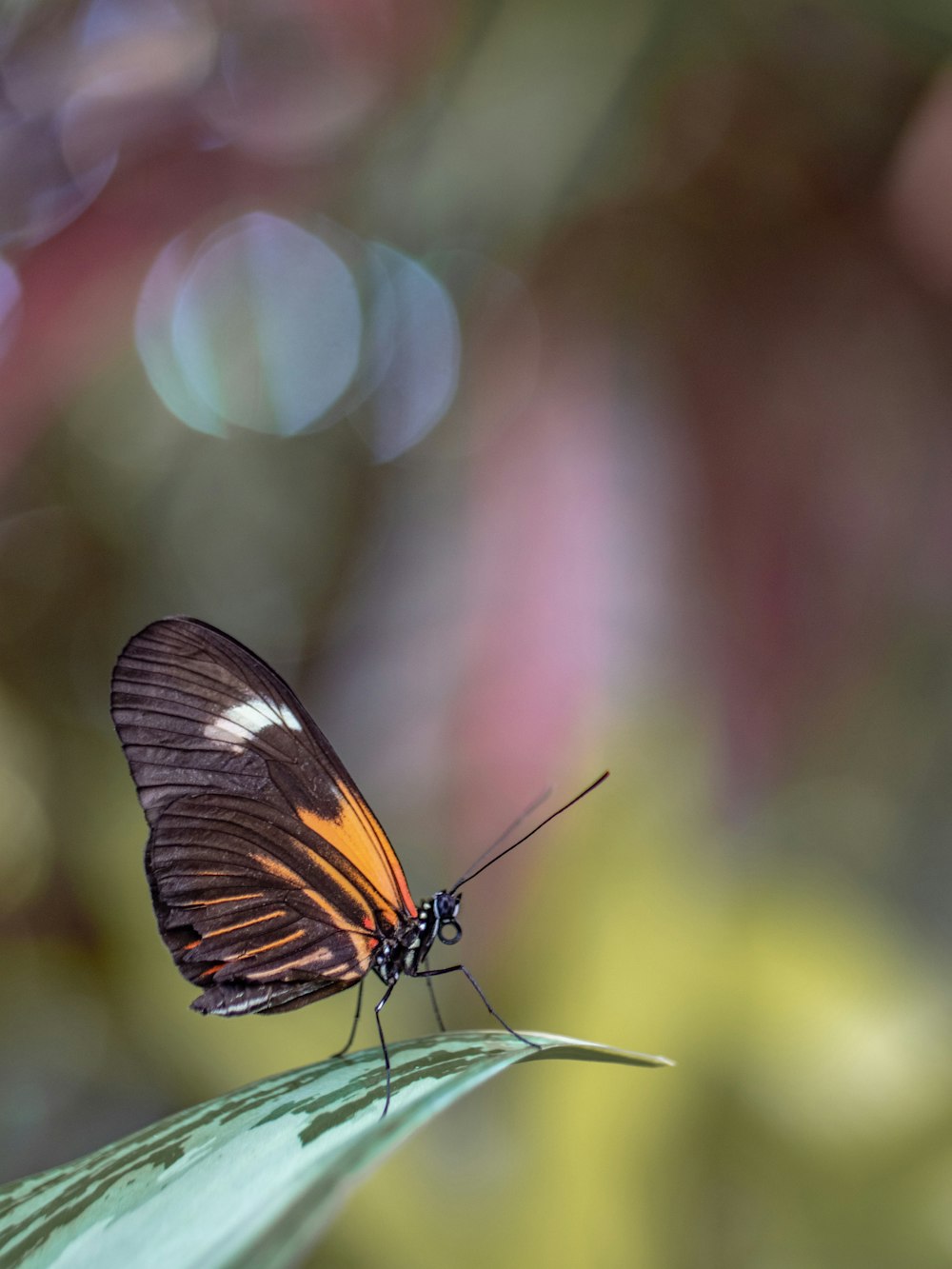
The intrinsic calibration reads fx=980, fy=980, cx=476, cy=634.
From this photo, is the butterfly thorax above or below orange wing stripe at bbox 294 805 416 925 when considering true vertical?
below

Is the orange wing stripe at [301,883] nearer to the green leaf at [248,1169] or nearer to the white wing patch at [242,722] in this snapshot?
the white wing patch at [242,722]

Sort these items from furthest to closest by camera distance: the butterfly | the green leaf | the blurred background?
the blurred background → the butterfly → the green leaf

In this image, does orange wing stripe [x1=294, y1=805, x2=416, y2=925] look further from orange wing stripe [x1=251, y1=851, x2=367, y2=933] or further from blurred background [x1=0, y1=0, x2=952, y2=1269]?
blurred background [x1=0, y1=0, x2=952, y2=1269]

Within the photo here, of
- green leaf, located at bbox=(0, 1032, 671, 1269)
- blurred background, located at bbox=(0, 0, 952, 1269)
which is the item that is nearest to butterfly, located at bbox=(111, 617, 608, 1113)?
green leaf, located at bbox=(0, 1032, 671, 1269)

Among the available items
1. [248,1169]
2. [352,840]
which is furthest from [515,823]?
[248,1169]

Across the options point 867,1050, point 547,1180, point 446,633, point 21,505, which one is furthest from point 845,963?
point 21,505

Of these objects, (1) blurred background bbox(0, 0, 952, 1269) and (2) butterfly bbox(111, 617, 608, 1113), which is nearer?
(2) butterfly bbox(111, 617, 608, 1113)

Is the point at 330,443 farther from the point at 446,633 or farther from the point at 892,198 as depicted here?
the point at 892,198
